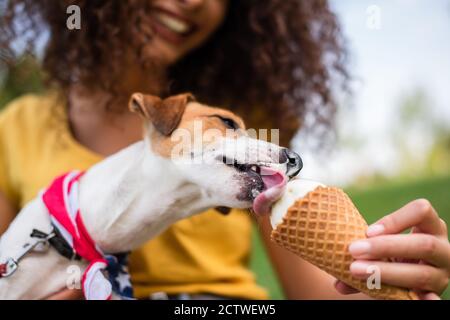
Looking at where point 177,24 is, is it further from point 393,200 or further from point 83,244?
point 393,200

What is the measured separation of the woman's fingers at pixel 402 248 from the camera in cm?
110

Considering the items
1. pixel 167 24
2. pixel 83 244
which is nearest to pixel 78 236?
pixel 83 244

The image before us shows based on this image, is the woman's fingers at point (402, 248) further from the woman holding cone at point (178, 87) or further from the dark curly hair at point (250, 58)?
the dark curly hair at point (250, 58)

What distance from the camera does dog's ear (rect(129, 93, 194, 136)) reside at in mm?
1450

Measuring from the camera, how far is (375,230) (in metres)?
1.13

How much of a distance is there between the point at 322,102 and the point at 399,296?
1.39 metres

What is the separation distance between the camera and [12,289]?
1478 mm

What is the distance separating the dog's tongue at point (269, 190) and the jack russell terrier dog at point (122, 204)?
0.12m

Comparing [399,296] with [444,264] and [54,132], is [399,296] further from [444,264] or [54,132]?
[54,132]

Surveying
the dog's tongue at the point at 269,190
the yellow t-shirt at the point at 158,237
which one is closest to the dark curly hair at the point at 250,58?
the yellow t-shirt at the point at 158,237

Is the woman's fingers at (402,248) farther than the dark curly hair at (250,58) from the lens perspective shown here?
No

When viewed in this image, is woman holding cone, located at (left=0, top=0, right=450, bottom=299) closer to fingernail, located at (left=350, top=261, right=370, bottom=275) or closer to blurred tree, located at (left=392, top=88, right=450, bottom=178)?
fingernail, located at (left=350, top=261, right=370, bottom=275)

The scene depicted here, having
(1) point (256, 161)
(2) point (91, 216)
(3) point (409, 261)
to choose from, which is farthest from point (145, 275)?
(3) point (409, 261)

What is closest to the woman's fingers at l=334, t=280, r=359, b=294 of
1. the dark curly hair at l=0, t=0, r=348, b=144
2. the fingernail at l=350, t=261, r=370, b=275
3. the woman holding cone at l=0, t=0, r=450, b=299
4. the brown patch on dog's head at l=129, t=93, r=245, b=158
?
the fingernail at l=350, t=261, r=370, b=275
